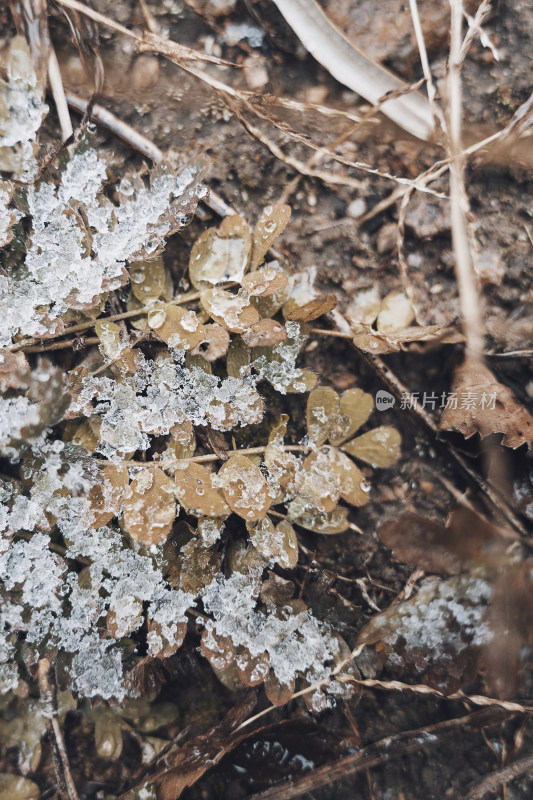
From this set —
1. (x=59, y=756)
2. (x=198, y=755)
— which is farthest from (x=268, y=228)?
(x=59, y=756)

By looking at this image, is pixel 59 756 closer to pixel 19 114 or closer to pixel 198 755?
pixel 198 755

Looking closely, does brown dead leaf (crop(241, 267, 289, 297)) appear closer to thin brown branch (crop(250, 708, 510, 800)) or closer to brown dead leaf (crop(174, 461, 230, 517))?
brown dead leaf (crop(174, 461, 230, 517))

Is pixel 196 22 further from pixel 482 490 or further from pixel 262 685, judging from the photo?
pixel 262 685

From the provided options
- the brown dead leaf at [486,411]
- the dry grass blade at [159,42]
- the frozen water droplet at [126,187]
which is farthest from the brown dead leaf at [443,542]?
the dry grass blade at [159,42]

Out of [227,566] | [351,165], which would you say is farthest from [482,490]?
[351,165]

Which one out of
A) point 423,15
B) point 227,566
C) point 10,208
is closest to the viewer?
point 10,208

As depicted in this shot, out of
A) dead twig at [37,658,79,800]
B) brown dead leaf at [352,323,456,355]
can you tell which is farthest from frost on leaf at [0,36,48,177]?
dead twig at [37,658,79,800]

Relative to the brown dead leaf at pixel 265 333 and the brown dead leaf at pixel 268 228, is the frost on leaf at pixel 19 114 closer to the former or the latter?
the brown dead leaf at pixel 268 228
